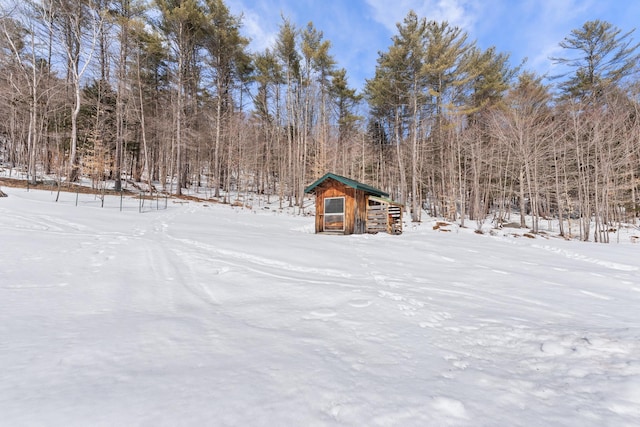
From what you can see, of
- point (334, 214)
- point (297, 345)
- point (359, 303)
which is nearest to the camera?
point (297, 345)

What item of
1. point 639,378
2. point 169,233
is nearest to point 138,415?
point 639,378

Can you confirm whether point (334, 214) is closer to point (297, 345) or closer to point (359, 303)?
point (359, 303)

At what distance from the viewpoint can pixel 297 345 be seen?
6.59 feet

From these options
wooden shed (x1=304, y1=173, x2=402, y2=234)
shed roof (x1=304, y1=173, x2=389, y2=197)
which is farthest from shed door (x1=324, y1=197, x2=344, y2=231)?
shed roof (x1=304, y1=173, x2=389, y2=197)

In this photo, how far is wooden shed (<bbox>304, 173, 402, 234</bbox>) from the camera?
1171 cm

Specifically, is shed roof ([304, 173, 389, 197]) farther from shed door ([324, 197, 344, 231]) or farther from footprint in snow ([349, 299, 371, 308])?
footprint in snow ([349, 299, 371, 308])

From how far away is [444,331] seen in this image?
2.44 m

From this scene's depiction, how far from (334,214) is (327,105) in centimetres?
1388

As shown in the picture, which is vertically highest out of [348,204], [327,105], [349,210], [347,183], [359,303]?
[327,105]

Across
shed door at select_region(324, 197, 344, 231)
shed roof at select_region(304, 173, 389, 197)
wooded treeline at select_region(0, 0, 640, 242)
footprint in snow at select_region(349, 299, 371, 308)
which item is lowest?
footprint in snow at select_region(349, 299, 371, 308)

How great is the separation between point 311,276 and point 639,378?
3370 mm

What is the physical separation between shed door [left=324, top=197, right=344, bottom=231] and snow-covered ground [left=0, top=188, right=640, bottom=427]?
7.32 m

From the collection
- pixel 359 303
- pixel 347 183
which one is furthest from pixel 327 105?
pixel 359 303

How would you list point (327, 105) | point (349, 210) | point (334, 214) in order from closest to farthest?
point (349, 210) → point (334, 214) → point (327, 105)
